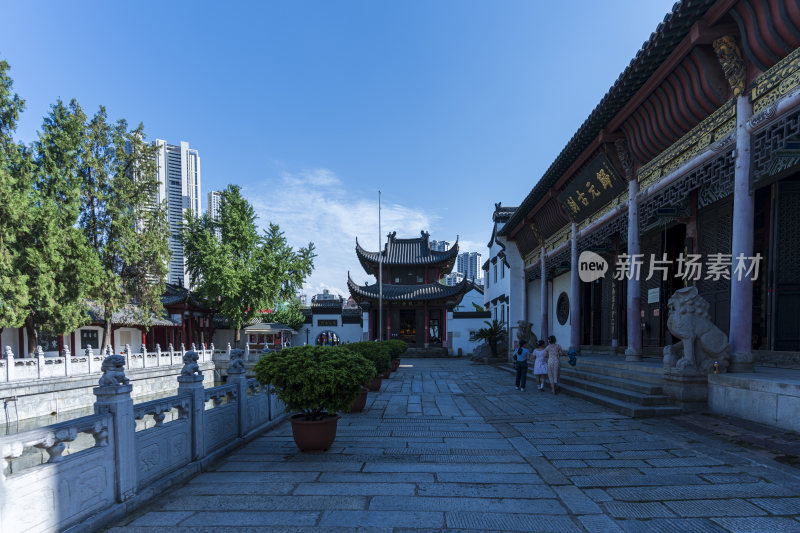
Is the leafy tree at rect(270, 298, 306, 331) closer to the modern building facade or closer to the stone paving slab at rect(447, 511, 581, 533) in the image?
the modern building facade

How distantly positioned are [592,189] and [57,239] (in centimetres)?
1862

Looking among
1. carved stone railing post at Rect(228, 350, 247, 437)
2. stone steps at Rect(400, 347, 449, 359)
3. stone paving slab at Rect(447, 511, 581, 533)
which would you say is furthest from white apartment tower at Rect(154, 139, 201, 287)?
stone paving slab at Rect(447, 511, 581, 533)

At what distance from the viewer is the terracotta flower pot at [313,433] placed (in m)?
4.75

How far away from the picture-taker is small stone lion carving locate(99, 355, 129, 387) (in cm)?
322

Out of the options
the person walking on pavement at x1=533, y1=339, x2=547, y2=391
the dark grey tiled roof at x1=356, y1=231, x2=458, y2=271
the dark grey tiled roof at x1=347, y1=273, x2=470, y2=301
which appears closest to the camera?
the person walking on pavement at x1=533, y1=339, x2=547, y2=391

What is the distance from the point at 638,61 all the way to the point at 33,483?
9.20 m

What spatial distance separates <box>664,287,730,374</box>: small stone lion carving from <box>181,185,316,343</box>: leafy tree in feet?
66.0

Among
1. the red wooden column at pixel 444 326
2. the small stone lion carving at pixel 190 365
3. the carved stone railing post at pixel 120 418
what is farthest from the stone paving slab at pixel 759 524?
the red wooden column at pixel 444 326

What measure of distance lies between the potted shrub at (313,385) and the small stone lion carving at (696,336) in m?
5.10

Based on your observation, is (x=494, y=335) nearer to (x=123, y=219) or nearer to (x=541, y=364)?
→ (x=541, y=364)

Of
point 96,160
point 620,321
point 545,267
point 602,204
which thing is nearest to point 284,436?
point 602,204

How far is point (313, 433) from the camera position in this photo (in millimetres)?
4766

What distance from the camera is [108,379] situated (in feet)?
10.6

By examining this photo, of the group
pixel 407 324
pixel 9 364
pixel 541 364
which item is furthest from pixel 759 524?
pixel 407 324
